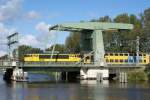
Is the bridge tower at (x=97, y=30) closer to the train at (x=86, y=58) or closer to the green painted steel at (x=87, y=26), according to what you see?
the green painted steel at (x=87, y=26)

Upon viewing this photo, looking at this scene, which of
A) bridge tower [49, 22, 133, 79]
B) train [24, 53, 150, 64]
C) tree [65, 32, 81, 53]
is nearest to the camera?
bridge tower [49, 22, 133, 79]

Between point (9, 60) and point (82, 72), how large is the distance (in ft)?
61.2

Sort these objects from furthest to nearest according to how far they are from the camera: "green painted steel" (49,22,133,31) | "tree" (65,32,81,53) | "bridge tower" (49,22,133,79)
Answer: "tree" (65,32,81,53), "bridge tower" (49,22,133,79), "green painted steel" (49,22,133,31)

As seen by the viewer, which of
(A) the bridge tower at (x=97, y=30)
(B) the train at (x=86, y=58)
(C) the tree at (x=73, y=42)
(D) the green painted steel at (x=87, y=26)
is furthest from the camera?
(C) the tree at (x=73, y=42)

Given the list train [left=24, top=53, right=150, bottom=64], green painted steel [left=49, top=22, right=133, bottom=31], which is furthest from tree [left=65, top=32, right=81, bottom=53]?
Answer: green painted steel [left=49, top=22, right=133, bottom=31]

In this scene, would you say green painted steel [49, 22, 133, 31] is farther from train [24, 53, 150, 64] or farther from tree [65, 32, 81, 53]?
tree [65, 32, 81, 53]

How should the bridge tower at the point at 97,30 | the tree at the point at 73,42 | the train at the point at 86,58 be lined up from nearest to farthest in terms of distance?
1. the bridge tower at the point at 97,30
2. the train at the point at 86,58
3. the tree at the point at 73,42

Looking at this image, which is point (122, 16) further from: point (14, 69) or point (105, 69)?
point (14, 69)

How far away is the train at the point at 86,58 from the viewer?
132m

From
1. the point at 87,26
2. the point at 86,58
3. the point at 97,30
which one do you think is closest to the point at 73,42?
the point at 86,58

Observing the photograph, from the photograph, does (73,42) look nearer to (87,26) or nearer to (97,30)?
(97,30)

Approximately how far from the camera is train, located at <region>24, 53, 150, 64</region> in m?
132

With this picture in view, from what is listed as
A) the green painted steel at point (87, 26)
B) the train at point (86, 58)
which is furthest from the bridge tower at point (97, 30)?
the train at point (86, 58)

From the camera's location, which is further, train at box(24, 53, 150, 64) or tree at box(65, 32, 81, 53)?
tree at box(65, 32, 81, 53)
